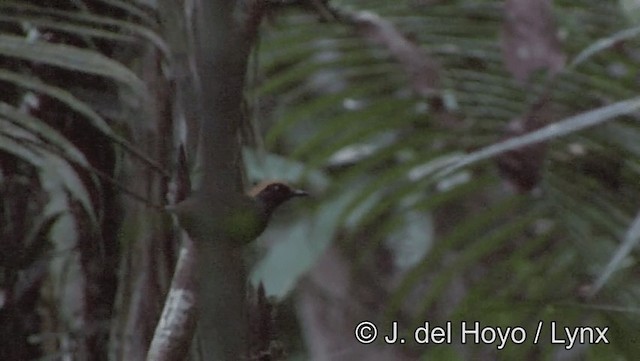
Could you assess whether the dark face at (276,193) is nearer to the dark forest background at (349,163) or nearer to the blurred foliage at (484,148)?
the dark forest background at (349,163)

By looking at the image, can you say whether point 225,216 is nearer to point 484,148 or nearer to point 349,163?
point 484,148

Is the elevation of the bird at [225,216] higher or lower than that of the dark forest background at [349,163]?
lower

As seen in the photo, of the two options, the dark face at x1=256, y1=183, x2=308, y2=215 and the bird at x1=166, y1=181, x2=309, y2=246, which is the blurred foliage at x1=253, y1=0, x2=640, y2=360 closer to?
the dark face at x1=256, y1=183, x2=308, y2=215

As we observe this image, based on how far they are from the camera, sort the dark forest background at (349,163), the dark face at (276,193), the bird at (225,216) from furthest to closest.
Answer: the dark forest background at (349,163) → the dark face at (276,193) → the bird at (225,216)

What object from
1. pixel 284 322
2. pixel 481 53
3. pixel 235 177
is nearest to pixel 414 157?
pixel 481 53

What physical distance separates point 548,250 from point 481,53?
0.86ft

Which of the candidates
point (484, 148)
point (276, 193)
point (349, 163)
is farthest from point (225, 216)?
point (349, 163)

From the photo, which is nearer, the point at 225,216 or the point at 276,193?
the point at 225,216

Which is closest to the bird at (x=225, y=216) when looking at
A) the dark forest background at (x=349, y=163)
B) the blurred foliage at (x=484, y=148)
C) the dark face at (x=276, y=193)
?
the dark forest background at (x=349, y=163)

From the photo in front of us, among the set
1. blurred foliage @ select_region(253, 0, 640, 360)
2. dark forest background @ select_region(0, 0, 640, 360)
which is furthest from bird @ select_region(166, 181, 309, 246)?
blurred foliage @ select_region(253, 0, 640, 360)

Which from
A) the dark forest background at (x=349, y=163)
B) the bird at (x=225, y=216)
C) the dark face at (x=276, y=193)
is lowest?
the bird at (x=225, y=216)

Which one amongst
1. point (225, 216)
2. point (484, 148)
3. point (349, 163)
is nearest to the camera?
point (225, 216)

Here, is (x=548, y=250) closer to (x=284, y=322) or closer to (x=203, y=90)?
(x=284, y=322)

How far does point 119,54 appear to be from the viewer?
0.82 meters
